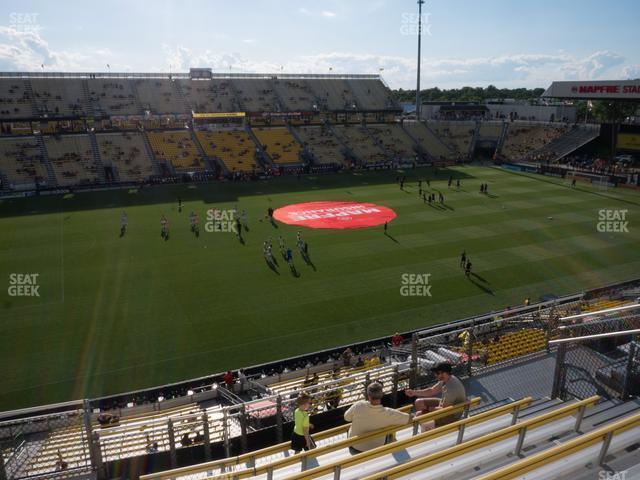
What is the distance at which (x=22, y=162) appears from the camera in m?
47.5

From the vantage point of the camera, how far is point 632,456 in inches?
208

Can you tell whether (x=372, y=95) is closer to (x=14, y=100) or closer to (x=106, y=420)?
(x=14, y=100)

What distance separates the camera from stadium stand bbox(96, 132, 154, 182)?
50.2 metres

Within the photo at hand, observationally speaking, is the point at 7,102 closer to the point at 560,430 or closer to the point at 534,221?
the point at 534,221

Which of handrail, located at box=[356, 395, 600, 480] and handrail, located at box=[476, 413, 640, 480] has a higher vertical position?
handrail, located at box=[476, 413, 640, 480]

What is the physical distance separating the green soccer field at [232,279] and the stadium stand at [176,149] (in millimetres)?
A: 11927

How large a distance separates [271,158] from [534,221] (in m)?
32.0

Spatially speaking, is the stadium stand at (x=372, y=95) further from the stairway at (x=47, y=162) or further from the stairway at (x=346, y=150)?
the stairway at (x=47, y=162)

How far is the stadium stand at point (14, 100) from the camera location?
5222 cm

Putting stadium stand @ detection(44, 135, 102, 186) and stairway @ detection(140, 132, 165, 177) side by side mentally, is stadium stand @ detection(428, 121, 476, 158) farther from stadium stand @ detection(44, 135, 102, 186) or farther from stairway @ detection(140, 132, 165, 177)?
stadium stand @ detection(44, 135, 102, 186)

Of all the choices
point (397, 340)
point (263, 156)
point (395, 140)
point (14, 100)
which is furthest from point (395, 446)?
point (395, 140)

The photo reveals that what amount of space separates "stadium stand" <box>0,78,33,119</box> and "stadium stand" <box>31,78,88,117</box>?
93 cm

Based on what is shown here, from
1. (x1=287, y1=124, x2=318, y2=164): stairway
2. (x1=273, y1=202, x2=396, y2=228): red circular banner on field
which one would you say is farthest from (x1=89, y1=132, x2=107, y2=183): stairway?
(x1=287, y1=124, x2=318, y2=164): stairway

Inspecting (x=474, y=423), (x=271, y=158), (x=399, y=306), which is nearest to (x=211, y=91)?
(x=271, y=158)
